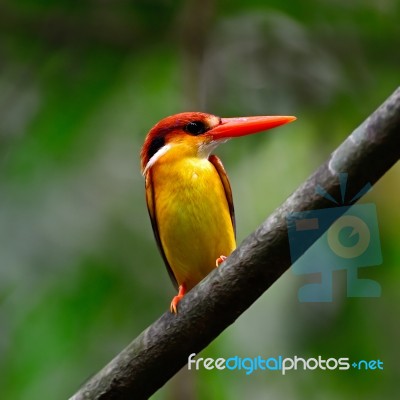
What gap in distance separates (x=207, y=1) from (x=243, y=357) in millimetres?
1736

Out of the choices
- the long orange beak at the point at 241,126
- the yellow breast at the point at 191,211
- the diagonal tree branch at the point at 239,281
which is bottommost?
the diagonal tree branch at the point at 239,281

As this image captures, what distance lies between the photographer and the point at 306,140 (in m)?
4.44

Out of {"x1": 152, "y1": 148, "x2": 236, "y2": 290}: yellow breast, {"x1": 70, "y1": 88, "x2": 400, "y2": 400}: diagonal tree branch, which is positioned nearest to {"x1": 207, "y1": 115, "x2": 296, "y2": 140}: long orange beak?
{"x1": 152, "y1": 148, "x2": 236, "y2": 290}: yellow breast

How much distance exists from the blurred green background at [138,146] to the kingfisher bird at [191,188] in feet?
1.36

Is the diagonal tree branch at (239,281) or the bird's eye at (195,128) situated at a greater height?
the bird's eye at (195,128)

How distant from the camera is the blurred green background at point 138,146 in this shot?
3746 mm

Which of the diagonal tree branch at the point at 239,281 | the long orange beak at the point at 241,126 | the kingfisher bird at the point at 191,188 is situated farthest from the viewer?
the kingfisher bird at the point at 191,188

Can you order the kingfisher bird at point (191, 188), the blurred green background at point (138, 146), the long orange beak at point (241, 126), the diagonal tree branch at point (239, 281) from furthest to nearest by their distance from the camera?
1. the blurred green background at point (138, 146)
2. the kingfisher bird at point (191, 188)
3. the long orange beak at point (241, 126)
4. the diagonal tree branch at point (239, 281)

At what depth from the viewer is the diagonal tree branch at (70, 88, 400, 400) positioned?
200 cm

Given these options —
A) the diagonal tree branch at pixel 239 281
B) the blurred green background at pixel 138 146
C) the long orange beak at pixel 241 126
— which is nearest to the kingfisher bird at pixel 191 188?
the long orange beak at pixel 241 126

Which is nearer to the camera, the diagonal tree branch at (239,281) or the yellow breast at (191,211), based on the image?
the diagonal tree branch at (239,281)

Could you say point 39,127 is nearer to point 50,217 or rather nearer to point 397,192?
A: point 50,217

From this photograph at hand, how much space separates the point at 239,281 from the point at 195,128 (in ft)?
3.90

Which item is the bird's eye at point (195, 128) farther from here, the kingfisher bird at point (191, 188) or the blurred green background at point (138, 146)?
the blurred green background at point (138, 146)
